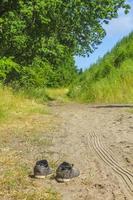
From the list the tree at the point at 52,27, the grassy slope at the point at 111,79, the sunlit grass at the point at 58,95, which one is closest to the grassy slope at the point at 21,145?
the tree at the point at 52,27

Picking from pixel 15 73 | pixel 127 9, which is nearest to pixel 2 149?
pixel 15 73

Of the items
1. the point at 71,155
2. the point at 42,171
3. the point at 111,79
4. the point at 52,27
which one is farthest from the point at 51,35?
the point at 42,171

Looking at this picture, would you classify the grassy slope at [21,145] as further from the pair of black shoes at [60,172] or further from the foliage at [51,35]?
the foliage at [51,35]

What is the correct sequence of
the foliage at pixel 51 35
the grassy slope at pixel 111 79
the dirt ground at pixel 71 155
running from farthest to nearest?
the grassy slope at pixel 111 79, the foliage at pixel 51 35, the dirt ground at pixel 71 155

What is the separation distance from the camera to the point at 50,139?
11.7 m

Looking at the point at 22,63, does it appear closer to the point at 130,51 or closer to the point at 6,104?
the point at 130,51

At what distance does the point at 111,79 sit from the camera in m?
30.0

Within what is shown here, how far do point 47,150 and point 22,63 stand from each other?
1778 centimetres

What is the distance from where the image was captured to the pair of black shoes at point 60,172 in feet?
25.0

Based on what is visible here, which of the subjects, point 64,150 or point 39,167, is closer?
point 39,167

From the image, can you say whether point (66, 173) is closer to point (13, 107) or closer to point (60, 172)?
point (60, 172)

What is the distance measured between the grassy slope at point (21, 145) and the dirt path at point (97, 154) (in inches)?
10.3

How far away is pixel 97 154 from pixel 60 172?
→ 202 cm

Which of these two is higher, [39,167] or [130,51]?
[130,51]
